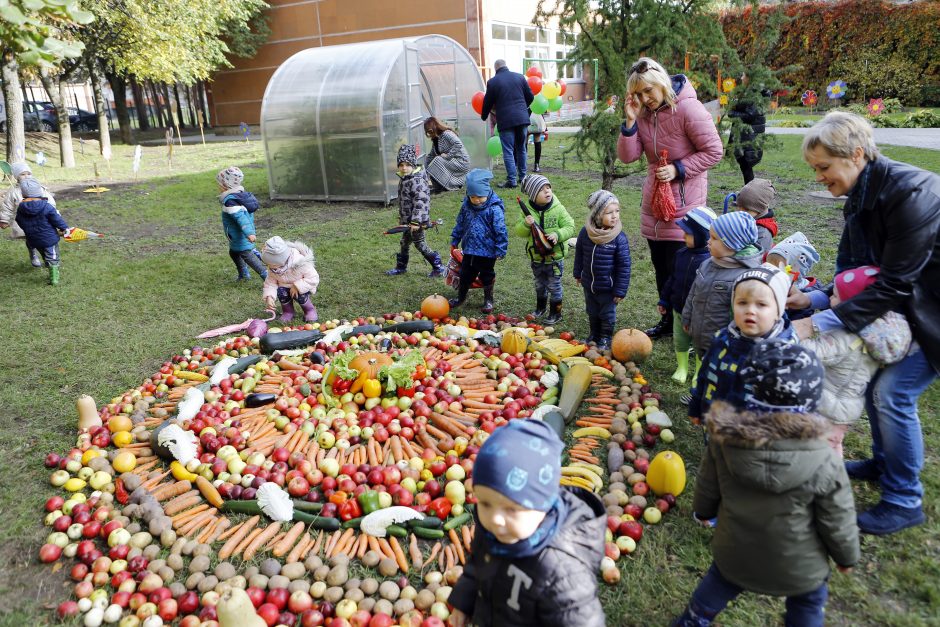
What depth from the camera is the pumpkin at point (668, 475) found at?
149 inches

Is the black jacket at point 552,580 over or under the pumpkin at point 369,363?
over

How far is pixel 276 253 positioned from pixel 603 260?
3.57m

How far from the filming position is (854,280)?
3.34m

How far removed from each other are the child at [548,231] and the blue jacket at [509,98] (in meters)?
6.34

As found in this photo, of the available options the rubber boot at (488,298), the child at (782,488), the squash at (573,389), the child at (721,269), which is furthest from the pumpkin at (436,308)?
the child at (782,488)

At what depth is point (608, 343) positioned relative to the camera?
5.99 metres

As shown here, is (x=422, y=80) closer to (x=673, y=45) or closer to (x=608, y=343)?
(x=673, y=45)

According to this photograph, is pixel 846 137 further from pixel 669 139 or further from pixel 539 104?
pixel 539 104

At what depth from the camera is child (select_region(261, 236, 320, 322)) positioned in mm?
6785

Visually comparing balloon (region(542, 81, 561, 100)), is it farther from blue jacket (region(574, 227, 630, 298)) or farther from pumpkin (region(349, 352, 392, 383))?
pumpkin (region(349, 352, 392, 383))

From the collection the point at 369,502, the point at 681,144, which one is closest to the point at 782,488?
the point at 369,502

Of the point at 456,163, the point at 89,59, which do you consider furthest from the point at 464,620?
the point at 89,59

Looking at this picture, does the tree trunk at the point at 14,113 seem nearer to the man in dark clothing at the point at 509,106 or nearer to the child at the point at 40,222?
the child at the point at 40,222

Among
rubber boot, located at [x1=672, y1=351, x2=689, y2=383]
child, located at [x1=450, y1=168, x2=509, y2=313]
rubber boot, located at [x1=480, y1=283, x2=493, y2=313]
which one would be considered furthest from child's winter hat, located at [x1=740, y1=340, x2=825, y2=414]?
rubber boot, located at [x1=480, y1=283, x2=493, y2=313]
